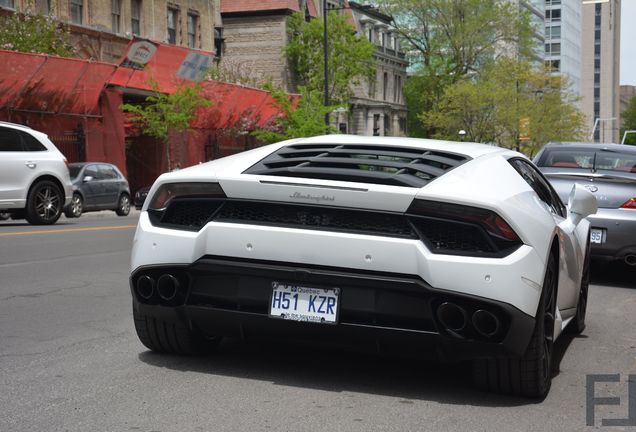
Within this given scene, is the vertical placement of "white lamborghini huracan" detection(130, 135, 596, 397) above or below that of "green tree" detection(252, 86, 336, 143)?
below

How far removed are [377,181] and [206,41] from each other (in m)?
47.5

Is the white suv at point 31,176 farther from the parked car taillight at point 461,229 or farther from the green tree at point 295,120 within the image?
the green tree at point 295,120

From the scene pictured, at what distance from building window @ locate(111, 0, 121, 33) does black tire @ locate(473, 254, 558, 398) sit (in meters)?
39.2

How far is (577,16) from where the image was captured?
519ft

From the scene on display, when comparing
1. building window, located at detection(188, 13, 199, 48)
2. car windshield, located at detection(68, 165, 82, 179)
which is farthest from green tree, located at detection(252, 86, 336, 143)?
car windshield, located at detection(68, 165, 82, 179)

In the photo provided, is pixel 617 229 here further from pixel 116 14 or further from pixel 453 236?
pixel 116 14

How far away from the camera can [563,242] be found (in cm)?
629

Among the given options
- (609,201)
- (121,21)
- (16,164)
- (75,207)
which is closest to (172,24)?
(121,21)

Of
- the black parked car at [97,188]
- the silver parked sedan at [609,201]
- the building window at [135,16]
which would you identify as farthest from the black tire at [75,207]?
the silver parked sedan at [609,201]

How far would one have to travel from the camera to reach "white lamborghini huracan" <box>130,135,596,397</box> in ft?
16.7

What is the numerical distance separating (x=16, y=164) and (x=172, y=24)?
102 ft

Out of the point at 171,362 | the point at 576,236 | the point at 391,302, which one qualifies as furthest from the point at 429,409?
the point at 576,236

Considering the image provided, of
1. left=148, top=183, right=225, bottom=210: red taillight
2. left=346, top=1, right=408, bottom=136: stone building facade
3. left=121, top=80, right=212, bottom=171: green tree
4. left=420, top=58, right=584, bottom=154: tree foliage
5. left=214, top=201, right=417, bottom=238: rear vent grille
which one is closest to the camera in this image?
left=214, top=201, right=417, bottom=238: rear vent grille

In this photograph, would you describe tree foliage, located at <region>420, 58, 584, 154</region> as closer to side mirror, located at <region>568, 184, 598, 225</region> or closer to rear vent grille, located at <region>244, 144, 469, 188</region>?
side mirror, located at <region>568, 184, 598, 225</region>
